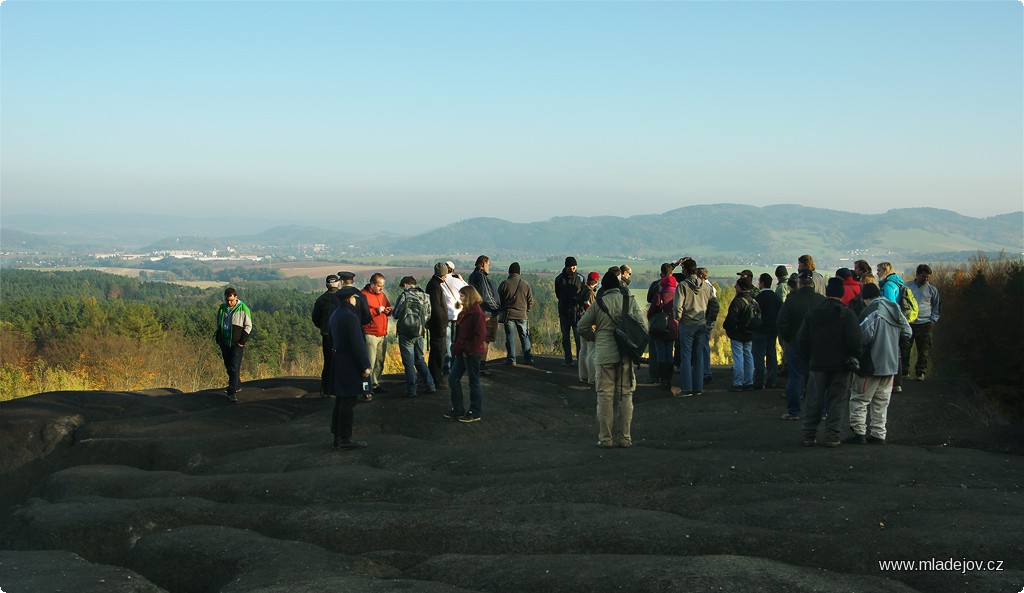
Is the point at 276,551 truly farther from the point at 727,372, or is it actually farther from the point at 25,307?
the point at 25,307

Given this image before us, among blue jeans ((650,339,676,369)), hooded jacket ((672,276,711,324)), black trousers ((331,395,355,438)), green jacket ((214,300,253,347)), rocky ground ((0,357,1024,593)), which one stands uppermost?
hooded jacket ((672,276,711,324))

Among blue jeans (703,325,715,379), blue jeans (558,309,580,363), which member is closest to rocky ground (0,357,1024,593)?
blue jeans (703,325,715,379)

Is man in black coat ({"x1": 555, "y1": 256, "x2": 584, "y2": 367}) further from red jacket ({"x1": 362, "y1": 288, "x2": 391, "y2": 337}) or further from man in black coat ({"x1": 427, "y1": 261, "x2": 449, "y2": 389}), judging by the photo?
red jacket ({"x1": 362, "y1": 288, "x2": 391, "y2": 337})

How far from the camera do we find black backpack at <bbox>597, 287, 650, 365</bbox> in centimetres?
1227

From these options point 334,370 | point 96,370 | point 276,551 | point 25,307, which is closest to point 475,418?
point 334,370

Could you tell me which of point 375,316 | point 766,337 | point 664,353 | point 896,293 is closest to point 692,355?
point 664,353

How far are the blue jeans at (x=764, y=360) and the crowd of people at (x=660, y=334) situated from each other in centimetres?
3

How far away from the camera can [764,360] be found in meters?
17.9

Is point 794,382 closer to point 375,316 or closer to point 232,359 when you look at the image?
point 375,316

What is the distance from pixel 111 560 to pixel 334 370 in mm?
4326

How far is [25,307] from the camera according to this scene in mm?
83125

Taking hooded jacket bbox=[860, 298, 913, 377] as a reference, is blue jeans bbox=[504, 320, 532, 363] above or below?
below

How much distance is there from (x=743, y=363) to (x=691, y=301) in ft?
6.44

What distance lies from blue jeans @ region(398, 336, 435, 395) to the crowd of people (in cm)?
3
